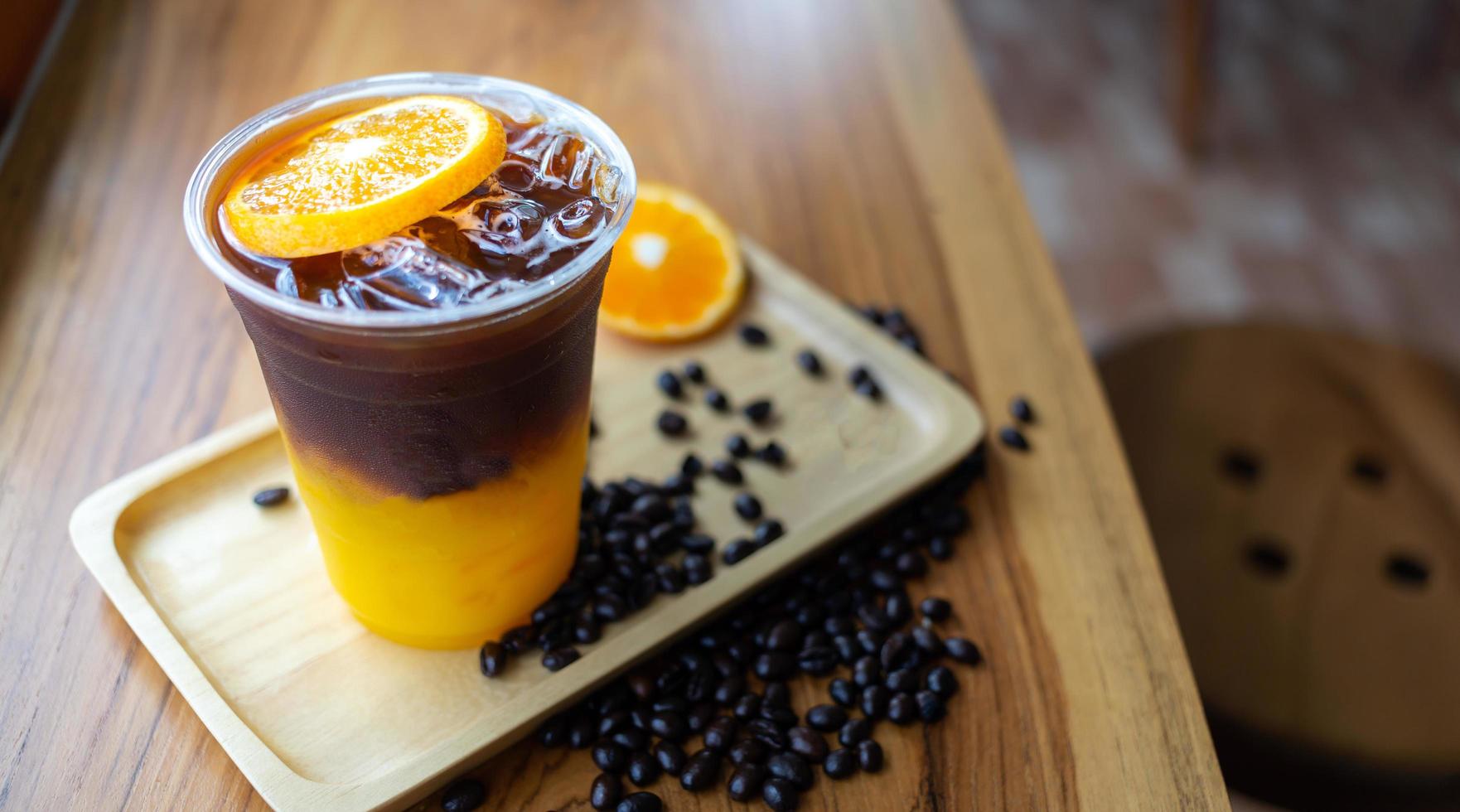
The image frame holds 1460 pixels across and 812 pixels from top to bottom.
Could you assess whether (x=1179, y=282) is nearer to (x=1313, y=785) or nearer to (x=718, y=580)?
(x=1313, y=785)

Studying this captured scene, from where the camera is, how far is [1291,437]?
1.95 metres

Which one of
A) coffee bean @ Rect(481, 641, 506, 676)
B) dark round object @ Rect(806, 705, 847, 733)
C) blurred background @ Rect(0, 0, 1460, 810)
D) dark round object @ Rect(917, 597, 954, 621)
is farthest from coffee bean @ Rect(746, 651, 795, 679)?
blurred background @ Rect(0, 0, 1460, 810)

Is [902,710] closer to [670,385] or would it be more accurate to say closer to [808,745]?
[808,745]

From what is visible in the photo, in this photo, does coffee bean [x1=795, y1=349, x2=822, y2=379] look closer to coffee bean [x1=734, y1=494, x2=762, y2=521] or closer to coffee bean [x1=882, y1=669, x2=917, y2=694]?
coffee bean [x1=734, y1=494, x2=762, y2=521]

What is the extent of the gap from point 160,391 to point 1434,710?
1.74m

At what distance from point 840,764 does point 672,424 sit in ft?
1.68

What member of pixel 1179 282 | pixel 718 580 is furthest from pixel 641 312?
pixel 1179 282

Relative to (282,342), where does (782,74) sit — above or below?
below

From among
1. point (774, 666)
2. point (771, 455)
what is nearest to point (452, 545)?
point (774, 666)

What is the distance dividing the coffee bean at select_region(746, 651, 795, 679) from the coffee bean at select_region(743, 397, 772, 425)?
373mm

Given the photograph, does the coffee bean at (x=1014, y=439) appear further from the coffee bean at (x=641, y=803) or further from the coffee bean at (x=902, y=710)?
the coffee bean at (x=641, y=803)

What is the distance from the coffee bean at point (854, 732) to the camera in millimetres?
1160

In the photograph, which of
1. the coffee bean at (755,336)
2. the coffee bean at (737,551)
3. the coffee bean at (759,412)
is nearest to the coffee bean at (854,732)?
the coffee bean at (737,551)

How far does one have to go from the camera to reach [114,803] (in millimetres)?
1037
